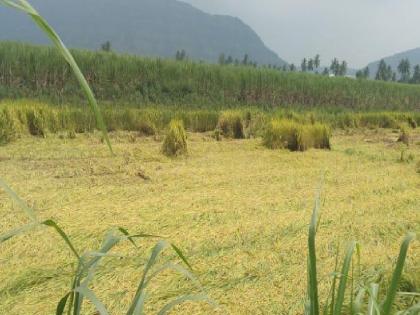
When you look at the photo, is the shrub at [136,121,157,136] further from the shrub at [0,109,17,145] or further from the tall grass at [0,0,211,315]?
the tall grass at [0,0,211,315]

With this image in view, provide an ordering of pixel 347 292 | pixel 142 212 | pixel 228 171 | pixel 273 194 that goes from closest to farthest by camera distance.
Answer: pixel 347 292 < pixel 142 212 < pixel 273 194 < pixel 228 171

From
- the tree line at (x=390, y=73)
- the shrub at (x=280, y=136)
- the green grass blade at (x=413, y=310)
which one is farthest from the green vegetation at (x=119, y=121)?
the tree line at (x=390, y=73)

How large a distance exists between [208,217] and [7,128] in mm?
3539

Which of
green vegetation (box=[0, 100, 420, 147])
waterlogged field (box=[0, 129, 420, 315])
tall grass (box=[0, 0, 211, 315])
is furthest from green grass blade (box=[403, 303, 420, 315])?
green vegetation (box=[0, 100, 420, 147])

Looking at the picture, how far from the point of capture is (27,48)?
1457 centimetres

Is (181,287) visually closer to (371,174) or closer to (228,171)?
(228,171)

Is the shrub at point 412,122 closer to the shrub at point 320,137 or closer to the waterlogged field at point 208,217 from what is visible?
the shrub at point 320,137

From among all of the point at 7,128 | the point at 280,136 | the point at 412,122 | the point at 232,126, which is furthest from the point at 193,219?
the point at 412,122

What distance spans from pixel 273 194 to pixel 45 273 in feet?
6.94

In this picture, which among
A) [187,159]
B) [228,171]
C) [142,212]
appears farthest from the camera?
[187,159]

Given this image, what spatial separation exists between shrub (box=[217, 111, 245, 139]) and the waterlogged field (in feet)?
5.50

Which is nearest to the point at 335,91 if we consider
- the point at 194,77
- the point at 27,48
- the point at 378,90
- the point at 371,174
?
the point at 378,90

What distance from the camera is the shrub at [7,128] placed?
5205mm

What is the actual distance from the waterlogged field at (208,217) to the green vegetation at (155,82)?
7.84 metres
